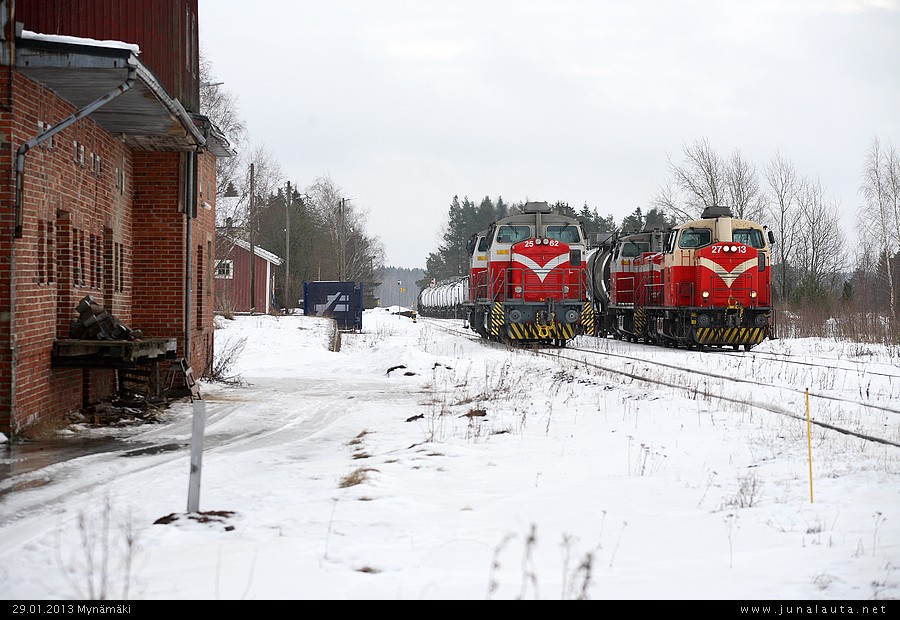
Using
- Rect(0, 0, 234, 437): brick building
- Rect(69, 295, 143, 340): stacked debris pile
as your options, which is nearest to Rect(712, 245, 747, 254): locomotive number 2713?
Rect(0, 0, 234, 437): brick building

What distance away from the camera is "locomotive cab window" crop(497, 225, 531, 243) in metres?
26.3

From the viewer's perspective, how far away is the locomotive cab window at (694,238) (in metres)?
24.8

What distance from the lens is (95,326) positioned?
11.0 m

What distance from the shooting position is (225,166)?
45656mm

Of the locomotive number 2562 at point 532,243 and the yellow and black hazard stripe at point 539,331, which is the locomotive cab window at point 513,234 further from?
the yellow and black hazard stripe at point 539,331

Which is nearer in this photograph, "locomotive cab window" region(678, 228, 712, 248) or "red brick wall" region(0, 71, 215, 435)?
"red brick wall" region(0, 71, 215, 435)

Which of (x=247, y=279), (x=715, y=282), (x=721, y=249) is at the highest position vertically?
(x=247, y=279)

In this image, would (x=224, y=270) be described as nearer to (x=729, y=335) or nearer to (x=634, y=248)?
(x=634, y=248)

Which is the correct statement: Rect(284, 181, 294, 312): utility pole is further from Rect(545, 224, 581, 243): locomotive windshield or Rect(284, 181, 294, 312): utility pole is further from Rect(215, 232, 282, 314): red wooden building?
Rect(545, 224, 581, 243): locomotive windshield

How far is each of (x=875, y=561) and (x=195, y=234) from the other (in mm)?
12824

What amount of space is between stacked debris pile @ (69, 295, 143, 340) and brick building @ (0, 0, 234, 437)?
8cm

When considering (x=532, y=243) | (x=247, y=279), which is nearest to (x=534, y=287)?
(x=532, y=243)

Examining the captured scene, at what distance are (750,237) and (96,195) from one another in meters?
18.2
